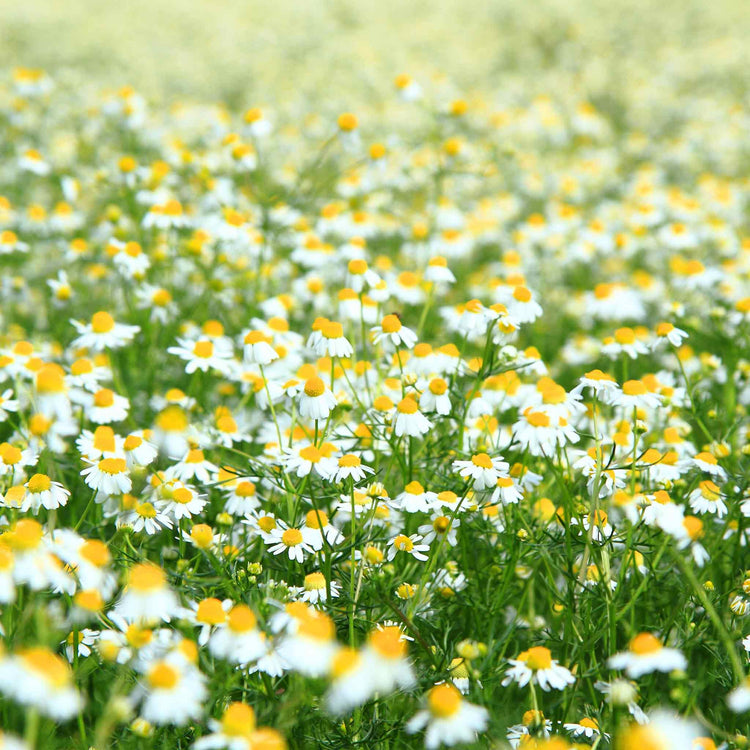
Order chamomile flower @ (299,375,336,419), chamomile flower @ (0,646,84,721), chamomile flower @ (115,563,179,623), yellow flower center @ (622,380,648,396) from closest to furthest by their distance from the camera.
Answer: chamomile flower @ (0,646,84,721)
chamomile flower @ (115,563,179,623)
chamomile flower @ (299,375,336,419)
yellow flower center @ (622,380,648,396)

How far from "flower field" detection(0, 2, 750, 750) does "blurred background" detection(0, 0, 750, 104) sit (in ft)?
16.4

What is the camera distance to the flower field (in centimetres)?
202

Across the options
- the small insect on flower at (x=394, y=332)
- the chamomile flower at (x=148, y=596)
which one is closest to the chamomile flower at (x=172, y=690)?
the chamomile flower at (x=148, y=596)

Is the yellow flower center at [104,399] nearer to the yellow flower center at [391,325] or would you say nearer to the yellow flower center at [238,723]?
the yellow flower center at [391,325]

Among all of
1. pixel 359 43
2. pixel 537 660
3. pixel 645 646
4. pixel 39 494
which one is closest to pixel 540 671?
pixel 537 660

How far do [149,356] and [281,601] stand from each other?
233cm

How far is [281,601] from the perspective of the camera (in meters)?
2.34

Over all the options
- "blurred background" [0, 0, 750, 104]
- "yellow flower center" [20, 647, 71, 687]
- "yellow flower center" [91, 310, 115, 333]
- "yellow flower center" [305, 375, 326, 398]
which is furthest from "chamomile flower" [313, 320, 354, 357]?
"blurred background" [0, 0, 750, 104]

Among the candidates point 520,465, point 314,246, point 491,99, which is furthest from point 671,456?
point 491,99

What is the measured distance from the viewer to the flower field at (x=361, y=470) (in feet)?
6.61

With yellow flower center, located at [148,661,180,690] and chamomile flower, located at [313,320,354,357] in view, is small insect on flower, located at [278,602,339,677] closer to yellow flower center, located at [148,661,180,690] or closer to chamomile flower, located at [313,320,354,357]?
yellow flower center, located at [148,661,180,690]

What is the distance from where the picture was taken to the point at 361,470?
2762 mm

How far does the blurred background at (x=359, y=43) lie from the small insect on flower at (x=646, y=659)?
1014 centimetres

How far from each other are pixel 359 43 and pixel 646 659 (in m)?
14.5
